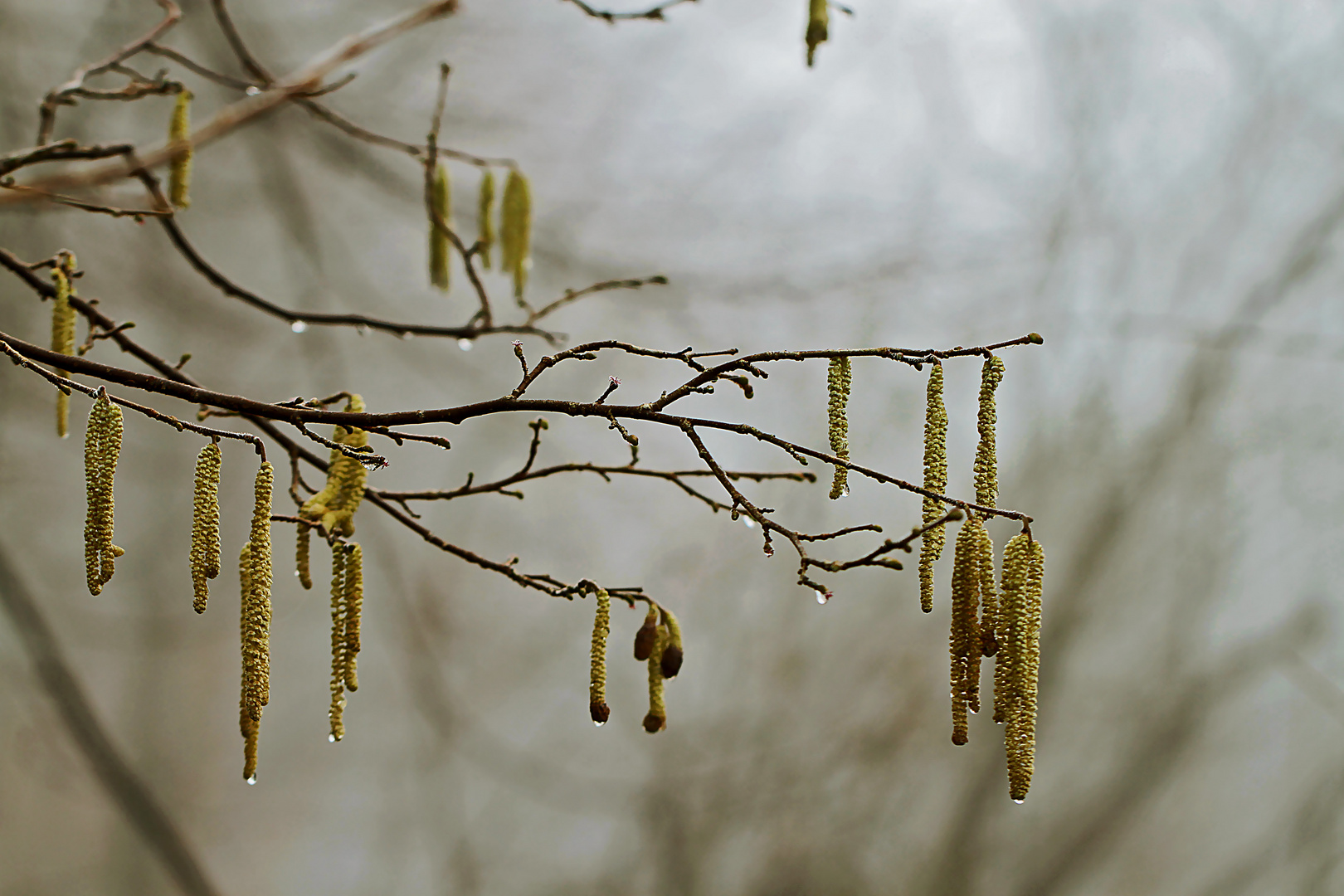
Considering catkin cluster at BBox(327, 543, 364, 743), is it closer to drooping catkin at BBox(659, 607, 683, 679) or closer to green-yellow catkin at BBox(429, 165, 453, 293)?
drooping catkin at BBox(659, 607, 683, 679)

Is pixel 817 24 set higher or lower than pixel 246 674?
higher

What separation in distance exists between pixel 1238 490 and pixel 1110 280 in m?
0.37

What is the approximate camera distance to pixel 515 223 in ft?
2.47

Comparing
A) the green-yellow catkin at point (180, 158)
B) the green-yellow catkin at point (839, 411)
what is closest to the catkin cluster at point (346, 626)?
the green-yellow catkin at point (839, 411)

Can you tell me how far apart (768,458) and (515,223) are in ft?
2.35

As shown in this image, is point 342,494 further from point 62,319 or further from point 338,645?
point 62,319

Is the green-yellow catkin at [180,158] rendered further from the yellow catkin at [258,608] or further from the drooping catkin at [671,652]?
the drooping catkin at [671,652]

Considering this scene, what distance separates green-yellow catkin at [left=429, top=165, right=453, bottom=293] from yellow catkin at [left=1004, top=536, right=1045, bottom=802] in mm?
538

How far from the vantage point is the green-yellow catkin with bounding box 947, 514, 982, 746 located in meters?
0.42

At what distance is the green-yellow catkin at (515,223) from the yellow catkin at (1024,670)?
49 cm

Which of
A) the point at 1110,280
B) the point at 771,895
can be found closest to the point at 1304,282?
the point at 1110,280

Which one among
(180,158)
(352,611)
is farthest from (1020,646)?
(180,158)

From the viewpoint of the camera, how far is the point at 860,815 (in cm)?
131

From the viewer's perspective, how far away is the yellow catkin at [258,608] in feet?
1.34
